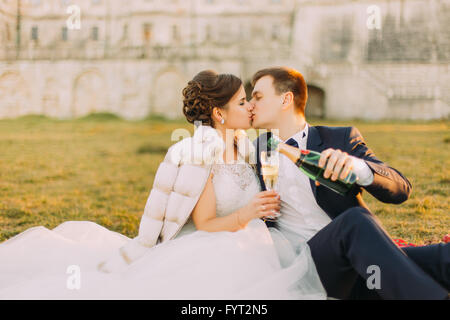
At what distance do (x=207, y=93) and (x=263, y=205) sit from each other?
0.91 metres

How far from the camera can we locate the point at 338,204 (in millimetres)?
2680

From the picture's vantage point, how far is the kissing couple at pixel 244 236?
89.0 inches

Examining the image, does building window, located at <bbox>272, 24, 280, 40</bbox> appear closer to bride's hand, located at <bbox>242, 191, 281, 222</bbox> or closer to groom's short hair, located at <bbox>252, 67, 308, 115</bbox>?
groom's short hair, located at <bbox>252, 67, 308, 115</bbox>

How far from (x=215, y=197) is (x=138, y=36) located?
32511 mm

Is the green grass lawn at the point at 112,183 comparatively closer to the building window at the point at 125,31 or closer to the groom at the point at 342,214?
the groom at the point at 342,214

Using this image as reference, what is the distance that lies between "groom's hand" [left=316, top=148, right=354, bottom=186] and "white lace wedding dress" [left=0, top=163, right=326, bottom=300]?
1.67 feet

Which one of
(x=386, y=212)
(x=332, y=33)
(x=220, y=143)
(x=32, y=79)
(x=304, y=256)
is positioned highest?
(x=332, y=33)

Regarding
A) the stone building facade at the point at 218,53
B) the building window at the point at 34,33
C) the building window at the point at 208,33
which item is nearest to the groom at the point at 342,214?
the stone building facade at the point at 218,53

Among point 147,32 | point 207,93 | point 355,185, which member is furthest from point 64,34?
point 355,185

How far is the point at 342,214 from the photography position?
230cm

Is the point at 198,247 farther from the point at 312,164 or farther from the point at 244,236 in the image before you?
the point at 312,164

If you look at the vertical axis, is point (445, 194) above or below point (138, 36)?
below
